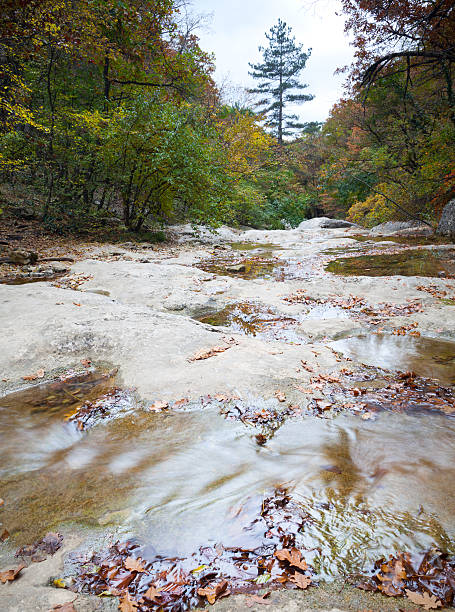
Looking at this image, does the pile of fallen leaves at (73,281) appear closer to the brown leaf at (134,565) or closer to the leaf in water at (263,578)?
the brown leaf at (134,565)

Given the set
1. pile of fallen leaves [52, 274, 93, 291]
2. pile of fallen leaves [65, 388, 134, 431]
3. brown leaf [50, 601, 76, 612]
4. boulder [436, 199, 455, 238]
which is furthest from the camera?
boulder [436, 199, 455, 238]

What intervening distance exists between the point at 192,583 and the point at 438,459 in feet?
5.31

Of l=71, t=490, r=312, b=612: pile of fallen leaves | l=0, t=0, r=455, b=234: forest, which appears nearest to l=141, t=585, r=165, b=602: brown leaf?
l=71, t=490, r=312, b=612: pile of fallen leaves

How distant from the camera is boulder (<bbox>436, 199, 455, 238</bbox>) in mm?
11350

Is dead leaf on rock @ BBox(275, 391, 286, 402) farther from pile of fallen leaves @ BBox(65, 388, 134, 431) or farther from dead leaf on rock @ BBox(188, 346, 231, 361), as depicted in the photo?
pile of fallen leaves @ BBox(65, 388, 134, 431)

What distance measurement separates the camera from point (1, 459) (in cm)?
196

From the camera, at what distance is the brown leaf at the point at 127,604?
1172mm

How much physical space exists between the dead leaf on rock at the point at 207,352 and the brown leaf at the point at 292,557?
1894mm

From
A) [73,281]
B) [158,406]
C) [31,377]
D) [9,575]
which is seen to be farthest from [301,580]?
[73,281]

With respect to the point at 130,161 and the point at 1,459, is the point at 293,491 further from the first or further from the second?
the point at 130,161

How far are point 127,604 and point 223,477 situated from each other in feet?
2.57

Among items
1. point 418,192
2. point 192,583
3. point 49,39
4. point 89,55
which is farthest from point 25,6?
point 418,192

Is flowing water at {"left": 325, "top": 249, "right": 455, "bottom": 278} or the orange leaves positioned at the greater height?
flowing water at {"left": 325, "top": 249, "right": 455, "bottom": 278}

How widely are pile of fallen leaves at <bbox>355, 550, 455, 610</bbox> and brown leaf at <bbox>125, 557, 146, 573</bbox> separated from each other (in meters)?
0.89
